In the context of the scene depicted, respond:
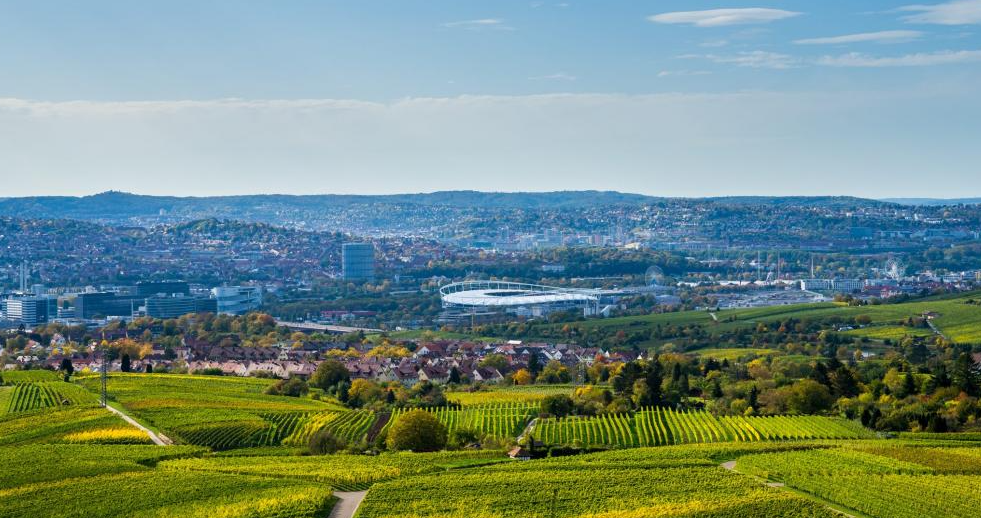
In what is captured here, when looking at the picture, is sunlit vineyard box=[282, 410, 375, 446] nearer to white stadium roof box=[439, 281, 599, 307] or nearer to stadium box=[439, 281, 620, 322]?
stadium box=[439, 281, 620, 322]

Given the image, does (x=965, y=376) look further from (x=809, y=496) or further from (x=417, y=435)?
(x=809, y=496)

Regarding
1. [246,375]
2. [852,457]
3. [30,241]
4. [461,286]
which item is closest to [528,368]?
[246,375]

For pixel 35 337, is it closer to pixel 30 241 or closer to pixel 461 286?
pixel 461 286

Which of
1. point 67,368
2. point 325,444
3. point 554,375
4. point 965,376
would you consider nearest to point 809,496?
point 325,444

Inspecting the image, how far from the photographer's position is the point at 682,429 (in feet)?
153

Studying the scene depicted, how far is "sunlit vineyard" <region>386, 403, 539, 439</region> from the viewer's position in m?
47.0

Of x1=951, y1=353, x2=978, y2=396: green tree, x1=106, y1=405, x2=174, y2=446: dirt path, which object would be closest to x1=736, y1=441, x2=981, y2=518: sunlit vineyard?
x1=951, y1=353, x2=978, y2=396: green tree

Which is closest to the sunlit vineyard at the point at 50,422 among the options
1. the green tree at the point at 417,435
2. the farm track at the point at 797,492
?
the green tree at the point at 417,435

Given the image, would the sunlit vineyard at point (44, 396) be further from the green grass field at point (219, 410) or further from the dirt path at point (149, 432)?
the dirt path at point (149, 432)

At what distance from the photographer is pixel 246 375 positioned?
72062 millimetres

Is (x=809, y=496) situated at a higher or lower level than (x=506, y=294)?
higher

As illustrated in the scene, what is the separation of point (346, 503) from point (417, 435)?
10528mm

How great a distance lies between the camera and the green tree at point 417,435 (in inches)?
1684

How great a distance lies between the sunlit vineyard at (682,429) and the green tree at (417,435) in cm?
326
